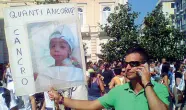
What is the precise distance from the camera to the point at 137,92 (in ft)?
14.4

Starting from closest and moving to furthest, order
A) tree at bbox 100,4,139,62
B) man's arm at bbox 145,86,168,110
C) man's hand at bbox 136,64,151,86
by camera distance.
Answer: man's arm at bbox 145,86,168,110, man's hand at bbox 136,64,151,86, tree at bbox 100,4,139,62

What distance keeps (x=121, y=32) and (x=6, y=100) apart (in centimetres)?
2095

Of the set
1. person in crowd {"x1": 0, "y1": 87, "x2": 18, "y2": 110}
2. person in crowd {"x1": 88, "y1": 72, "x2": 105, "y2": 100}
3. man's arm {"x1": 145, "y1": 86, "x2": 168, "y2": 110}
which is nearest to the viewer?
man's arm {"x1": 145, "y1": 86, "x2": 168, "y2": 110}

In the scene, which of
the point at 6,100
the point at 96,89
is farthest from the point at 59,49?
the point at 96,89

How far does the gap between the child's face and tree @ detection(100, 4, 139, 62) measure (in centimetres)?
2198

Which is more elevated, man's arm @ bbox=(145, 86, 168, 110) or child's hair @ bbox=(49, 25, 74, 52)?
child's hair @ bbox=(49, 25, 74, 52)

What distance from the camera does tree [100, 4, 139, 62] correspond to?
91.4 ft

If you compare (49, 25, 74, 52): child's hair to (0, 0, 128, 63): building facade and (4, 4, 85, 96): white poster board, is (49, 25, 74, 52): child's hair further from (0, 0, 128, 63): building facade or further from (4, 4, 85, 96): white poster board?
(0, 0, 128, 63): building facade

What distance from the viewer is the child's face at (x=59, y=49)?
18.2 feet

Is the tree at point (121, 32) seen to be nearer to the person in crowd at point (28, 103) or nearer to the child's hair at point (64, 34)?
the person in crowd at point (28, 103)

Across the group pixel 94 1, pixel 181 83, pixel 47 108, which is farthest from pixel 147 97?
pixel 94 1

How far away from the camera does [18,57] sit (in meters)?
5.32

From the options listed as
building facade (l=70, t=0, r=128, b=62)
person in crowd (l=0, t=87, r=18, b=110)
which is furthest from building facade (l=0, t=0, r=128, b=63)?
person in crowd (l=0, t=87, r=18, b=110)

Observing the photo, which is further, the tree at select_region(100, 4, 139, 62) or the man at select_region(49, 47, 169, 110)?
the tree at select_region(100, 4, 139, 62)
